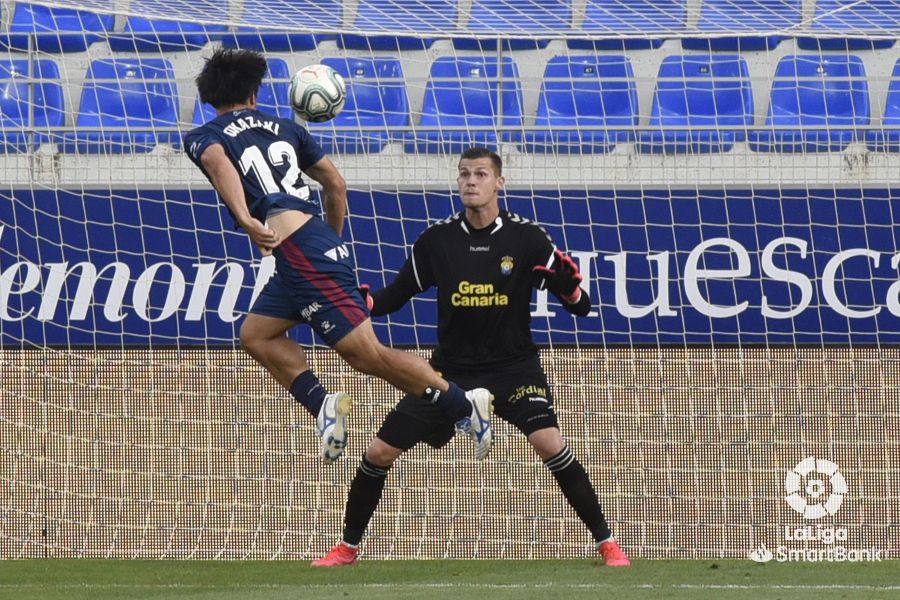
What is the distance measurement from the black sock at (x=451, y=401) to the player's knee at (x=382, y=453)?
66 centimetres

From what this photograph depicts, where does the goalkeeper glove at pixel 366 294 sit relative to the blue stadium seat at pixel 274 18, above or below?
below

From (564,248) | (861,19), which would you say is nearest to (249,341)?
(564,248)

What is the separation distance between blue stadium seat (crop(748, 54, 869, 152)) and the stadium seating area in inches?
0.7

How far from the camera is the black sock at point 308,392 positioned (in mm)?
6410

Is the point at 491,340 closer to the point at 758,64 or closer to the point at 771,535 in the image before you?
the point at 771,535

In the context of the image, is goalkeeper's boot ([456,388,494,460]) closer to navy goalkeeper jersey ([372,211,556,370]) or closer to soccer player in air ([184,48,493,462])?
soccer player in air ([184,48,493,462])

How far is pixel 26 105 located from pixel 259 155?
5.25 m

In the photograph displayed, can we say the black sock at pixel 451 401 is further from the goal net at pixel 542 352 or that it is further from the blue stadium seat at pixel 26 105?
the blue stadium seat at pixel 26 105

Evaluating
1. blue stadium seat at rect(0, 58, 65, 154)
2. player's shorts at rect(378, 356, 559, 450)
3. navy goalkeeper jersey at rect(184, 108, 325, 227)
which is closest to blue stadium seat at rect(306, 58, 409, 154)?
blue stadium seat at rect(0, 58, 65, 154)

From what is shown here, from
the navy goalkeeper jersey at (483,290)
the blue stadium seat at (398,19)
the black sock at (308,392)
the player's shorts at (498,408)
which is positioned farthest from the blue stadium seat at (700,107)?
the black sock at (308,392)

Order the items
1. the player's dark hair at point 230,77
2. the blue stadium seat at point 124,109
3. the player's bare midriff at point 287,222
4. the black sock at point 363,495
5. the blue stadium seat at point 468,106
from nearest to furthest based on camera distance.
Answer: the player's bare midriff at point 287,222, the player's dark hair at point 230,77, the black sock at point 363,495, the blue stadium seat at point 124,109, the blue stadium seat at point 468,106

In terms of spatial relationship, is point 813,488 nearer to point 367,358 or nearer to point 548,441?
point 548,441

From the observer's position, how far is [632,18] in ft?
32.5

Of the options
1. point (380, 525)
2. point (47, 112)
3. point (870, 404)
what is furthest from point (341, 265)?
point (47, 112)
